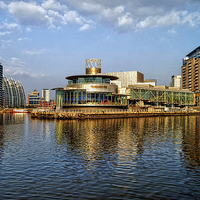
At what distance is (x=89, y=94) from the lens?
118750 millimetres

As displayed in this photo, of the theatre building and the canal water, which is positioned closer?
the canal water

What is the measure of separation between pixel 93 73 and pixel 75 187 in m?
116

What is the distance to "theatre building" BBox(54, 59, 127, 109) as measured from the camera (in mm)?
118312

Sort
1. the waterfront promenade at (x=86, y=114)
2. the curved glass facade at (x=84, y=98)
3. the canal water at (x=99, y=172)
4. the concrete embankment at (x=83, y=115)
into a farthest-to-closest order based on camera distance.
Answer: the curved glass facade at (x=84, y=98), the waterfront promenade at (x=86, y=114), the concrete embankment at (x=83, y=115), the canal water at (x=99, y=172)

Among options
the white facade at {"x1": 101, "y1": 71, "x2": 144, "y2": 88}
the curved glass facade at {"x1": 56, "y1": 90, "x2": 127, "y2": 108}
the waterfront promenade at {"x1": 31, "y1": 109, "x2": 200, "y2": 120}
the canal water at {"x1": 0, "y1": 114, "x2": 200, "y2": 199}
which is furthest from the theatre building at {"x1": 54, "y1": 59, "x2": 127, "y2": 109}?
the canal water at {"x1": 0, "y1": 114, "x2": 200, "y2": 199}

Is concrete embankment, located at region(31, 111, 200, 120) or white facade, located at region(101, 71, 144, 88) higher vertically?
white facade, located at region(101, 71, 144, 88)

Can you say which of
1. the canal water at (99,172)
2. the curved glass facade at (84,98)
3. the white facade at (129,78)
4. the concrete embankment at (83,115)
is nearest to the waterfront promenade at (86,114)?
the concrete embankment at (83,115)

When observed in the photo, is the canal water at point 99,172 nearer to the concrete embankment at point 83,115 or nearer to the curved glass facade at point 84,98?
the concrete embankment at point 83,115

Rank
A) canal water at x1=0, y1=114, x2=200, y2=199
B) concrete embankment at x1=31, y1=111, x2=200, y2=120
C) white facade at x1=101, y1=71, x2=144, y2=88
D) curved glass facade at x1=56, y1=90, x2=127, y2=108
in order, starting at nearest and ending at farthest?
canal water at x1=0, y1=114, x2=200, y2=199
concrete embankment at x1=31, y1=111, x2=200, y2=120
curved glass facade at x1=56, y1=90, x2=127, y2=108
white facade at x1=101, y1=71, x2=144, y2=88

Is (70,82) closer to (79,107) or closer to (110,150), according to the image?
(79,107)

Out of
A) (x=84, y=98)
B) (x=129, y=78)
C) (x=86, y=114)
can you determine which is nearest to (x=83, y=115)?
(x=86, y=114)

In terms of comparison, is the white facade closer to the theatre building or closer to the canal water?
the theatre building

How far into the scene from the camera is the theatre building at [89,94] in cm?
11831

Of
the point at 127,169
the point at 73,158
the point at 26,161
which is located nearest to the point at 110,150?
the point at 73,158
